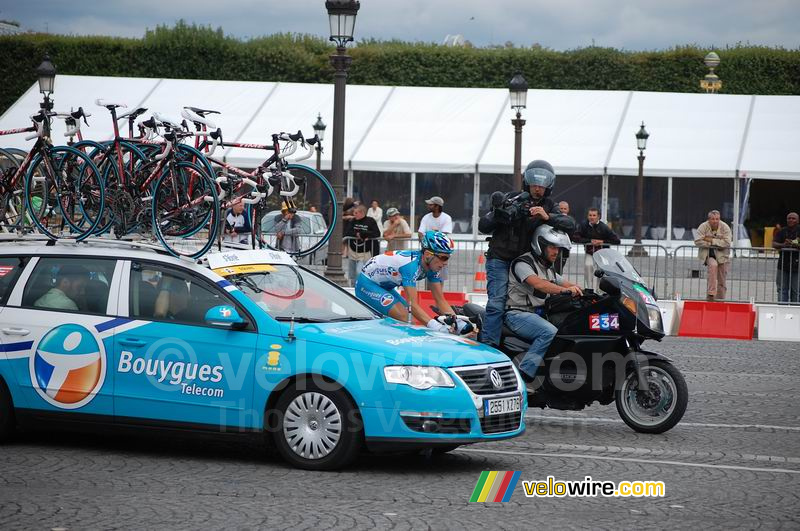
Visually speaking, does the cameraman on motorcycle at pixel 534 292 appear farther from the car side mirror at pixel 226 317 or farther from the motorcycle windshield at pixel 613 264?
the car side mirror at pixel 226 317

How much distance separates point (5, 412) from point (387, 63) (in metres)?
40.3

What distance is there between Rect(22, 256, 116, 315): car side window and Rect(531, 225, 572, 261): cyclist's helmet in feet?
11.1

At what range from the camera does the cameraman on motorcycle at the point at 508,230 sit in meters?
9.68

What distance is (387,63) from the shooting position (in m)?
47.7

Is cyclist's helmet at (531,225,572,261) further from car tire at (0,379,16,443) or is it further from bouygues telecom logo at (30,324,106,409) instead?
car tire at (0,379,16,443)

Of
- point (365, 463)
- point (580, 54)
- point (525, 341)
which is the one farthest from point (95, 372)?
point (580, 54)

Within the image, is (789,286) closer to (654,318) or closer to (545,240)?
(654,318)

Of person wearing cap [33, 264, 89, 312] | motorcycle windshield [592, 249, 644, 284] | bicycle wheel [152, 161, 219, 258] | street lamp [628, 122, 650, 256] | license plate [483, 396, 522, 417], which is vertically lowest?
license plate [483, 396, 522, 417]

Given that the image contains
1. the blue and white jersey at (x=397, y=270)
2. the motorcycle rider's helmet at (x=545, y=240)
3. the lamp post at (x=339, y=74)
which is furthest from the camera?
the lamp post at (x=339, y=74)

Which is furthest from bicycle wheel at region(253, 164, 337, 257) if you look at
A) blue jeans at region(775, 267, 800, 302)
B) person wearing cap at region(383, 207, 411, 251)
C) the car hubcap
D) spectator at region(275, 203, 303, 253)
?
person wearing cap at region(383, 207, 411, 251)

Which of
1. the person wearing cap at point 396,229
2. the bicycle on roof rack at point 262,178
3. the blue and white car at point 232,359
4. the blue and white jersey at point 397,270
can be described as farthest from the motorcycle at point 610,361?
the person wearing cap at point 396,229

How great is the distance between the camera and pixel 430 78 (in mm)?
48156

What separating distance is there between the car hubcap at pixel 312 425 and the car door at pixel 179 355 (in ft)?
1.12

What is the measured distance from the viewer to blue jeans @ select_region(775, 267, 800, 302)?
20031 millimetres
